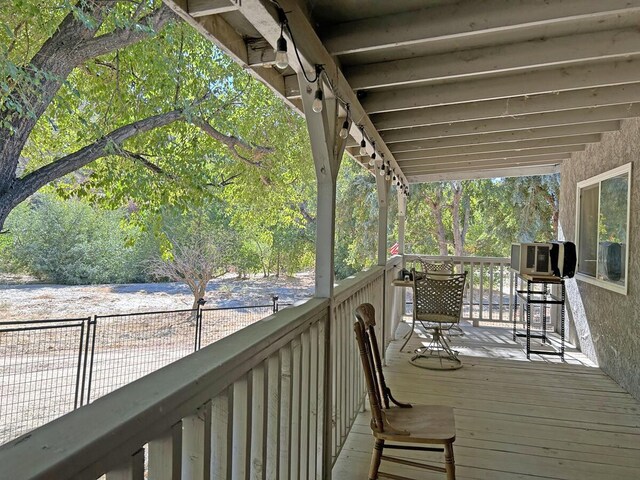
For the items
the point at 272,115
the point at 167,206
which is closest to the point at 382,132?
the point at 167,206

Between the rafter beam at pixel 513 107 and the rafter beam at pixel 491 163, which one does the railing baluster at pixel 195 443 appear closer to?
the rafter beam at pixel 513 107

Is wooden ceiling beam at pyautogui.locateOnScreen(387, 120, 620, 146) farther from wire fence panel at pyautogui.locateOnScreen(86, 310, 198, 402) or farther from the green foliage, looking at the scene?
the green foliage

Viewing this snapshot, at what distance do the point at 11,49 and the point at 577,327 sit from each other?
7.44m

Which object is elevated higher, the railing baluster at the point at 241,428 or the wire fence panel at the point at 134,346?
the railing baluster at the point at 241,428

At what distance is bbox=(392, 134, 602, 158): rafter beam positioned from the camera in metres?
4.34

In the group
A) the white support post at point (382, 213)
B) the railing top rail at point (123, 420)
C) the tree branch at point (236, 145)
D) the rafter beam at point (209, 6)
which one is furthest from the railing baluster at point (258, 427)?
the tree branch at point (236, 145)

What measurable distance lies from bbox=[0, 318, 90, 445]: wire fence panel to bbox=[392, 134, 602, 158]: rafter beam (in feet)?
13.4

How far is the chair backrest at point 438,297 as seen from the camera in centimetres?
A: 425

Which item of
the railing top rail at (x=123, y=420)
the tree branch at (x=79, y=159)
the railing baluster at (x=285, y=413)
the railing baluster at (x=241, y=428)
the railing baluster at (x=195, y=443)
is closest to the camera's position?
the railing top rail at (x=123, y=420)

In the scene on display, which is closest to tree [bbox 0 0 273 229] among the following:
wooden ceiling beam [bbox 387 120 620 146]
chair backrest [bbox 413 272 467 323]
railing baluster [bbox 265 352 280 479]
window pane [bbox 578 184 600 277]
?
wooden ceiling beam [bbox 387 120 620 146]

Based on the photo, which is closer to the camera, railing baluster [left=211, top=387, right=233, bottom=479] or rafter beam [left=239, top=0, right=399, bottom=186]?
railing baluster [left=211, top=387, right=233, bottom=479]

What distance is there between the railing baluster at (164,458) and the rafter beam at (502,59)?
2281 millimetres

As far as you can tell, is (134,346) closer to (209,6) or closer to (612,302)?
(612,302)

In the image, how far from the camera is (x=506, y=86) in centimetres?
276
